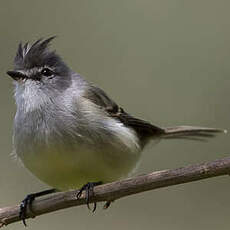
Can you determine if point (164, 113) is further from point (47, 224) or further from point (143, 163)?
point (47, 224)

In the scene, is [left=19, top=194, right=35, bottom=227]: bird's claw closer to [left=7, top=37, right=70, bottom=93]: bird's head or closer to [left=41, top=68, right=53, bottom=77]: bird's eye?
[left=7, top=37, right=70, bottom=93]: bird's head

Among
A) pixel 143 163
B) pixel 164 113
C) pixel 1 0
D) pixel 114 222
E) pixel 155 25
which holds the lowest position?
pixel 114 222

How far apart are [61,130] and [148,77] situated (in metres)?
2.14

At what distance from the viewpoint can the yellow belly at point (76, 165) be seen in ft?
14.6

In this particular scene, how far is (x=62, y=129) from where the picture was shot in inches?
179

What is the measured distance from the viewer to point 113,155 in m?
4.70

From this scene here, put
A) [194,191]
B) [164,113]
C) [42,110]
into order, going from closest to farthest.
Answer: [42,110] < [194,191] < [164,113]

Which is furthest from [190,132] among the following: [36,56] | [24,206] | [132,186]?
[132,186]

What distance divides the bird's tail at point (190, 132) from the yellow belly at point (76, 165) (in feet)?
2.65

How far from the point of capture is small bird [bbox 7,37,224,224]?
14.7 ft

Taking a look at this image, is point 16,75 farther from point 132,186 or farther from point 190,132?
point 190,132

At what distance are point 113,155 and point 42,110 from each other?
0.62 m

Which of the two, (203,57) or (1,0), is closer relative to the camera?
(203,57)

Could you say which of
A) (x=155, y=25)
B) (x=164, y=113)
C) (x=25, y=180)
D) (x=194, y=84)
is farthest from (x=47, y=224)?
(x=155, y=25)
